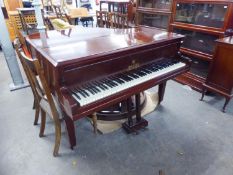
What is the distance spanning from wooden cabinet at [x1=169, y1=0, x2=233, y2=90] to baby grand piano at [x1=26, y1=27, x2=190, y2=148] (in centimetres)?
89

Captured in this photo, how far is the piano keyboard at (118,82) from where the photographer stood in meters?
1.26

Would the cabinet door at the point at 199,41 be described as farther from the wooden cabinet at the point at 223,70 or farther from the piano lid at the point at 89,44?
the piano lid at the point at 89,44

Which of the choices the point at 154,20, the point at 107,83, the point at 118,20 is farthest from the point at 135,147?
the point at 154,20

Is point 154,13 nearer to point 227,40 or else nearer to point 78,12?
point 227,40

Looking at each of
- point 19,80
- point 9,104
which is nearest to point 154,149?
point 9,104

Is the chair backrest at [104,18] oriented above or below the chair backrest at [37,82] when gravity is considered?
above

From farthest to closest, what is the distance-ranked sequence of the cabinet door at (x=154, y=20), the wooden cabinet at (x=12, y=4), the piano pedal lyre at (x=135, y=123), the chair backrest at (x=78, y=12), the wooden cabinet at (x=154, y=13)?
1. the chair backrest at (x=78, y=12)
2. the wooden cabinet at (x=12, y=4)
3. the cabinet door at (x=154, y=20)
4. the wooden cabinet at (x=154, y=13)
5. the piano pedal lyre at (x=135, y=123)

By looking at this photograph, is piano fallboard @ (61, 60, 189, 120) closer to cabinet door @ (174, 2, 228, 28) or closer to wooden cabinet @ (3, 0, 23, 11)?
cabinet door @ (174, 2, 228, 28)

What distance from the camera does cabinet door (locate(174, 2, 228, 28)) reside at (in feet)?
7.54

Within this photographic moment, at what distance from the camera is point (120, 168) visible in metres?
1.58

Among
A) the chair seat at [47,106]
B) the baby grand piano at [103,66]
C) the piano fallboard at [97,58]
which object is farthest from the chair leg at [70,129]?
the piano fallboard at [97,58]

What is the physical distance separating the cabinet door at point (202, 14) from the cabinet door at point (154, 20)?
343mm

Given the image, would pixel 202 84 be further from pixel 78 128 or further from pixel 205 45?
pixel 78 128

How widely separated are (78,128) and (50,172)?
582mm
